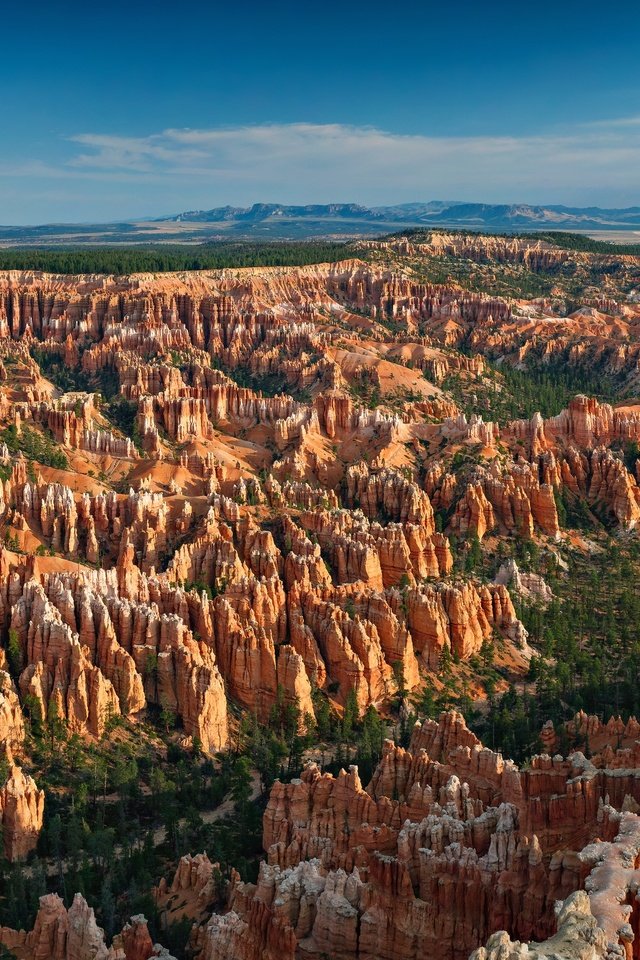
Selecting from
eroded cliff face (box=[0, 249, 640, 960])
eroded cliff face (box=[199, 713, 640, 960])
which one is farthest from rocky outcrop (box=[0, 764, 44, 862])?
eroded cliff face (box=[199, 713, 640, 960])

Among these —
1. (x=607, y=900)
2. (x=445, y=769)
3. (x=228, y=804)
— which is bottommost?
(x=228, y=804)

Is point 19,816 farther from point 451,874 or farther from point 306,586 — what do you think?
point 306,586

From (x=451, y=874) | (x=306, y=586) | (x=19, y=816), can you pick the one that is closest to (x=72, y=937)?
(x=19, y=816)

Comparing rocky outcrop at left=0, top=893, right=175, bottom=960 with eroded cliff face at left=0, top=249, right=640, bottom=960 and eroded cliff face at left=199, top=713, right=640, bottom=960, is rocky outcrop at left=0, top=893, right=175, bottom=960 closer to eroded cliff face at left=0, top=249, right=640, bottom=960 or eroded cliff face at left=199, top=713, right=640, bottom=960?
eroded cliff face at left=0, top=249, right=640, bottom=960

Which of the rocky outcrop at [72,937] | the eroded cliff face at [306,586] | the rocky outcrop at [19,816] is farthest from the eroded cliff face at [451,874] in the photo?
the rocky outcrop at [19,816]

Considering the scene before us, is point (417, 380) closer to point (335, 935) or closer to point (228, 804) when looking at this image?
point (228, 804)

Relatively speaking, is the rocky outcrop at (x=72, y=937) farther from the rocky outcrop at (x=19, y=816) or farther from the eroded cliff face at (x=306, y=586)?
the rocky outcrop at (x=19, y=816)

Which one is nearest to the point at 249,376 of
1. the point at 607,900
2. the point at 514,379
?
the point at 514,379

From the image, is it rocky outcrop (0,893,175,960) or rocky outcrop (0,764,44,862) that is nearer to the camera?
rocky outcrop (0,893,175,960)

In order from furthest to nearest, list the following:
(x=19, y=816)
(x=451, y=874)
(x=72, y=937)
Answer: (x=19, y=816), (x=72, y=937), (x=451, y=874)

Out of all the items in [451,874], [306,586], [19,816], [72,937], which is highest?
[451,874]

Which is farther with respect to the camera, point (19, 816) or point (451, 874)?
point (19, 816)
